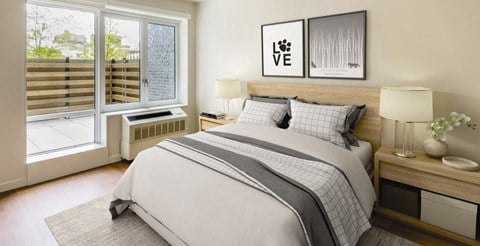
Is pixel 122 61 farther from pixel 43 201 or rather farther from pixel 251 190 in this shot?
pixel 251 190

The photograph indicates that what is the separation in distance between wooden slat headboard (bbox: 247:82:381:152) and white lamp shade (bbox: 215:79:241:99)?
2.15ft

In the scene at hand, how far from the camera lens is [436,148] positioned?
2.30 m

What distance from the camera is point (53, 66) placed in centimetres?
335

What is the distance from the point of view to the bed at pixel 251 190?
4.91 feet

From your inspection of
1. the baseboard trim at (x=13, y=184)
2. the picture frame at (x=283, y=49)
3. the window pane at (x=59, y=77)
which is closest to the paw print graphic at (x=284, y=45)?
the picture frame at (x=283, y=49)

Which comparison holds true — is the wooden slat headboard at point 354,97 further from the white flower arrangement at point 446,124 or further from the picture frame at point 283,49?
the white flower arrangement at point 446,124

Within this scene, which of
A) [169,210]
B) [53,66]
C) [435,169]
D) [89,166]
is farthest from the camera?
[89,166]

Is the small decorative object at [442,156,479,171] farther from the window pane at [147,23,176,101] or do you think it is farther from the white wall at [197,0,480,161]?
the window pane at [147,23,176,101]

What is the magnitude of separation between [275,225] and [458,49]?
2.21 m

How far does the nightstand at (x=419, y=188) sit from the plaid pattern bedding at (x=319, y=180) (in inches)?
25.4

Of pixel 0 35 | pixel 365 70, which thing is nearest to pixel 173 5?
pixel 0 35

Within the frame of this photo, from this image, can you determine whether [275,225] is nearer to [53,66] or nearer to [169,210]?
[169,210]

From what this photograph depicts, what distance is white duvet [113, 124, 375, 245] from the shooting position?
1447mm

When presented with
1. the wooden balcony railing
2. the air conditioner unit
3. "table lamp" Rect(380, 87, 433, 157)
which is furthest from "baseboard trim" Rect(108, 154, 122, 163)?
"table lamp" Rect(380, 87, 433, 157)
